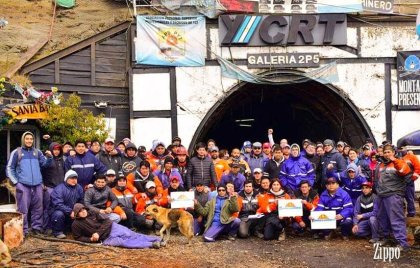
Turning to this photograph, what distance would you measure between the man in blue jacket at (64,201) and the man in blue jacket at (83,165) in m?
0.46

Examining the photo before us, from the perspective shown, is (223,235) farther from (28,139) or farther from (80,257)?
(28,139)

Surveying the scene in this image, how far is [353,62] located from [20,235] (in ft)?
33.3

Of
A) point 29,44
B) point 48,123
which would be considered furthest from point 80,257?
point 29,44

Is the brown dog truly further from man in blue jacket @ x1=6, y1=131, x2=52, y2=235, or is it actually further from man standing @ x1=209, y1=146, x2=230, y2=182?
man in blue jacket @ x1=6, y1=131, x2=52, y2=235

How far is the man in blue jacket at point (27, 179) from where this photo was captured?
29.6 feet

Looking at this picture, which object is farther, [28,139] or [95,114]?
[95,114]

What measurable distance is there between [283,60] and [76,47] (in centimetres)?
554

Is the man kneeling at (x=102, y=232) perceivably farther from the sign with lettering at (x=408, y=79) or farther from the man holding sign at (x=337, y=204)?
the sign with lettering at (x=408, y=79)

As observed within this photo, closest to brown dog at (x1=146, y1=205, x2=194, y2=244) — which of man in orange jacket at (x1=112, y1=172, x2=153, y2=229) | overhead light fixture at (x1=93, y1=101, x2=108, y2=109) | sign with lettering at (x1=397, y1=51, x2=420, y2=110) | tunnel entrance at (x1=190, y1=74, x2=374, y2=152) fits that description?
man in orange jacket at (x1=112, y1=172, x2=153, y2=229)

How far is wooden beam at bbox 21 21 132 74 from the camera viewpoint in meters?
13.5

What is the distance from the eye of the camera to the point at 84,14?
16328 millimetres

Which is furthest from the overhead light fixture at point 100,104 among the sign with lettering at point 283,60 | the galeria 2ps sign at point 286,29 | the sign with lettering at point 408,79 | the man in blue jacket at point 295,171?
the sign with lettering at point 408,79

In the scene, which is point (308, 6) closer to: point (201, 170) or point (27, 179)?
point (201, 170)

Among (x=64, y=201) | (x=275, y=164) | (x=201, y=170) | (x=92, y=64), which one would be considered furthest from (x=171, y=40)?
(x=64, y=201)
